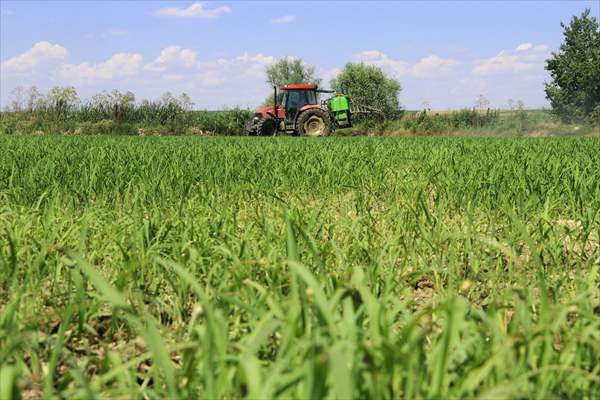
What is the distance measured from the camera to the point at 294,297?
3.73ft

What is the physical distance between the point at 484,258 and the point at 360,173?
7.80ft

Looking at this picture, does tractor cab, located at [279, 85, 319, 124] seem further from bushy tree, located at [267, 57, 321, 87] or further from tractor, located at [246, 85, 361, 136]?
bushy tree, located at [267, 57, 321, 87]

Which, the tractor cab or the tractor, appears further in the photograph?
the tractor cab

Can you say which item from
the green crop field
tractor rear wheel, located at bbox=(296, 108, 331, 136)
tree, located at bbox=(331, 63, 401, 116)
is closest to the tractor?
tractor rear wheel, located at bbox=(296, 108, 331, 136)

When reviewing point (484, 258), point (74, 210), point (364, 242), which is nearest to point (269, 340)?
point (364, 242)

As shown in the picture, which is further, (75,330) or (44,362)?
(75,330)

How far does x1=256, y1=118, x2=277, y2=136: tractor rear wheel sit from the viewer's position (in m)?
19.3

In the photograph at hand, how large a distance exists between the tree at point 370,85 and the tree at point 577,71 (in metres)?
12.5

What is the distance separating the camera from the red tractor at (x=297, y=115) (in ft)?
61.7

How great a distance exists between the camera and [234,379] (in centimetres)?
117

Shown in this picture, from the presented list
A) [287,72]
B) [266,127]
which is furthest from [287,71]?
[266,127]

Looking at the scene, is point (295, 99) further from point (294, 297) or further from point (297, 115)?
point (294, 297)

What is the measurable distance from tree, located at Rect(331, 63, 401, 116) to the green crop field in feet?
146

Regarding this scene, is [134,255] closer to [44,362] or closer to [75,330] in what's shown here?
[75,330]
